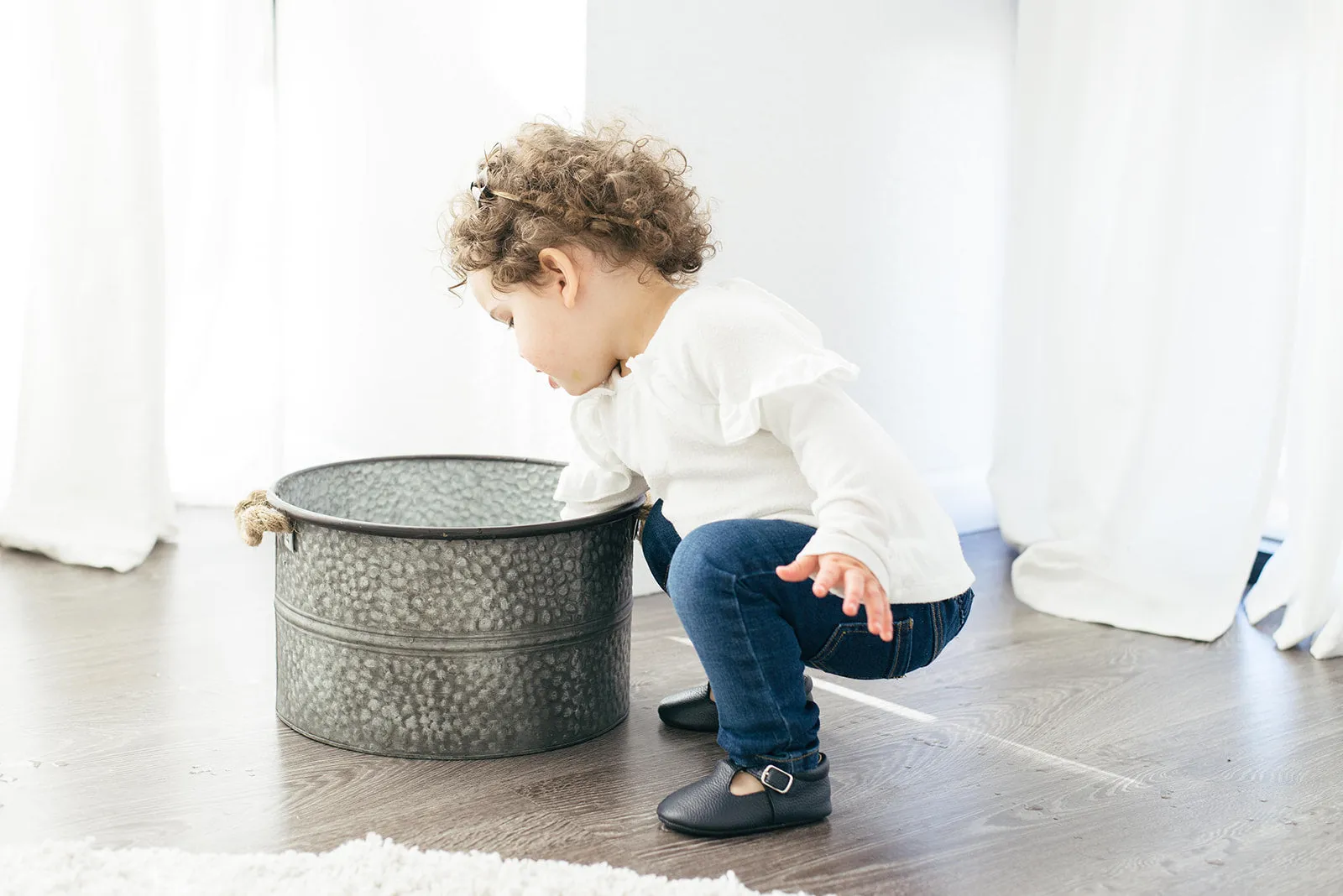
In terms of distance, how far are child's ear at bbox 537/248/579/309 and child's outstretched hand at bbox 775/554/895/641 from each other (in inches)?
14.3

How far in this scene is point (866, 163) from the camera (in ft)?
6.84

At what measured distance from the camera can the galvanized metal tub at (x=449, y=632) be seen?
1198mm

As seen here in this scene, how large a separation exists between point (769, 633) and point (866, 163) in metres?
1.19

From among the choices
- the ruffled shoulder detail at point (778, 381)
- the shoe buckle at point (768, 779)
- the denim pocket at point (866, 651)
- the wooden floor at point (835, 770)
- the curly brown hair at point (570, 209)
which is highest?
the curly brown hair at point (570, 209)

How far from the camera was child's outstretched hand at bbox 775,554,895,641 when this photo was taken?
0.96 metres

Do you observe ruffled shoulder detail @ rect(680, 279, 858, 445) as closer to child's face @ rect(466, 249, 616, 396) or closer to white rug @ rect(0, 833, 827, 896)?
child's face @ rect(466, 249, 616, 396)

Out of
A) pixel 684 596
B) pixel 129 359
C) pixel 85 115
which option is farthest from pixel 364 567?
pixel 85 115

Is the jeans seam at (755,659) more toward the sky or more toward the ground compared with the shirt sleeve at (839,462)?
more toward the ground

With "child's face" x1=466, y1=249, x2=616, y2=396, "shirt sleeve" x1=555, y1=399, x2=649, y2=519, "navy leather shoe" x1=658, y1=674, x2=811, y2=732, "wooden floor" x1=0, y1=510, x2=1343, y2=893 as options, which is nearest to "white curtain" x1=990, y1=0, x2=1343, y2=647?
"wooden floor" x1=0, y1=510, x2=1343, y2=893

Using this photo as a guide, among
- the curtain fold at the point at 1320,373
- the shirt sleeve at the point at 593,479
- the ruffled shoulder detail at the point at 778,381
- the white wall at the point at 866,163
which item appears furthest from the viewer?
the white wall at the point at 866,163

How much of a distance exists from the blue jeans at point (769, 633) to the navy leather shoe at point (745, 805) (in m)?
0.01

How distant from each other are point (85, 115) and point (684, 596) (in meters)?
1.37

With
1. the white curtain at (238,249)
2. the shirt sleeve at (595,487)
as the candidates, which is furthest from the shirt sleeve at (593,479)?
the white curtain at (238,249)

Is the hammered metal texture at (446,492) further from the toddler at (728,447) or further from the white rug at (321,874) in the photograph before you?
the white rug at (321,874)
